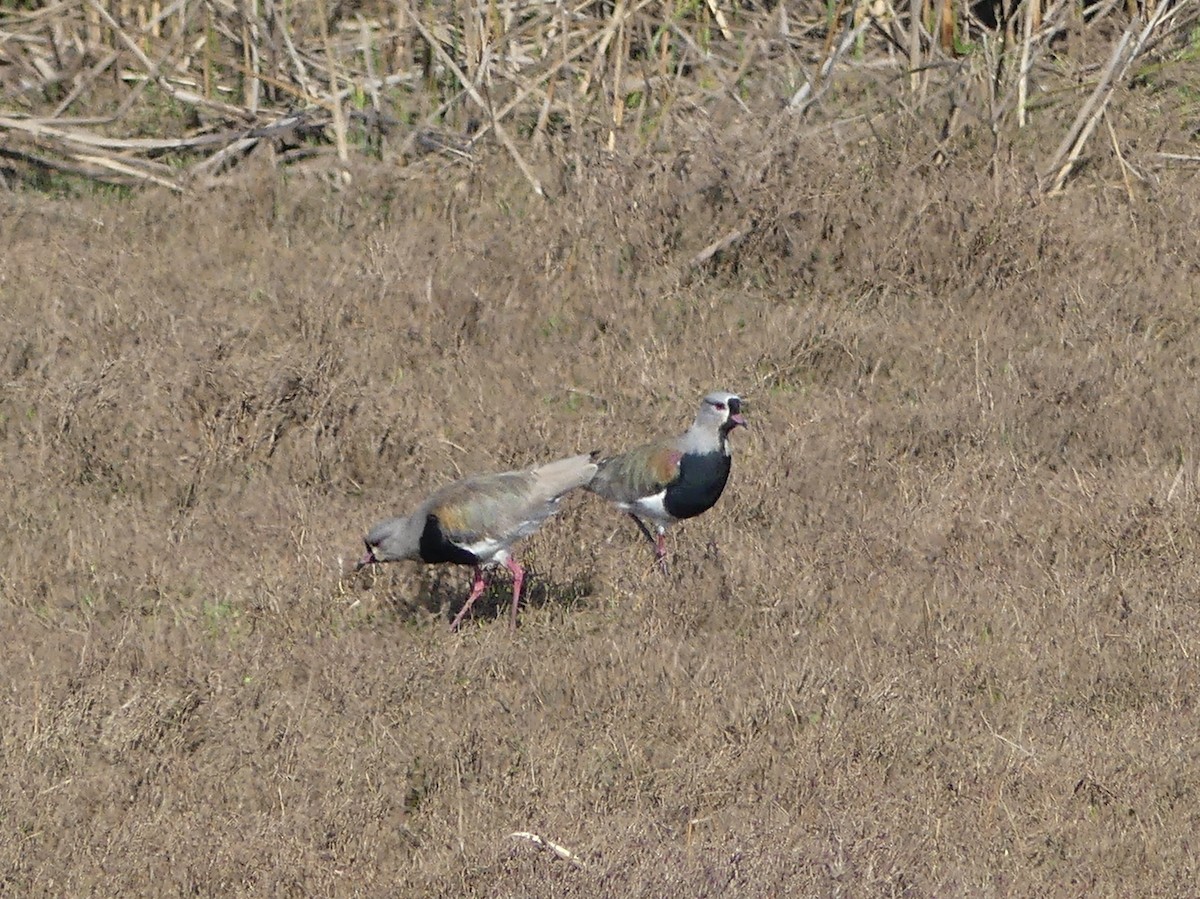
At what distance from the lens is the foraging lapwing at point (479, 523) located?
279 inches

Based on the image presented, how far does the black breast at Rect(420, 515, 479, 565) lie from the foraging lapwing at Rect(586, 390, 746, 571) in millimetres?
846

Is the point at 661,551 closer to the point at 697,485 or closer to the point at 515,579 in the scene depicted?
the point at 697,485

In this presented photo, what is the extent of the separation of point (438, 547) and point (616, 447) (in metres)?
1.81

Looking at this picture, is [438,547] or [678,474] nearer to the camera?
[438,547]

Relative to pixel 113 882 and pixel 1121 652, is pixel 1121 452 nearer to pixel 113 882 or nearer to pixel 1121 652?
pixel 1121 652

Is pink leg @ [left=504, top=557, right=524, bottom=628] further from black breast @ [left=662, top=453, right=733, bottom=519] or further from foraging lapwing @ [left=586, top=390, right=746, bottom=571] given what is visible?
black breast @ [left=662, top=453, right=733, bottom=519]

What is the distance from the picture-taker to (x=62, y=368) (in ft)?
30.2

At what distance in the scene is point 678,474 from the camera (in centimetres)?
759

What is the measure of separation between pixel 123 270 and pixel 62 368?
1.51 meters

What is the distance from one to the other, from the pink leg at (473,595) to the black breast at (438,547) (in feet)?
0.52

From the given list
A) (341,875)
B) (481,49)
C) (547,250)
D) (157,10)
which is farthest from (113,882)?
(157,10)

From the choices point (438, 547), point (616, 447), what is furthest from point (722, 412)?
point (438, 547)

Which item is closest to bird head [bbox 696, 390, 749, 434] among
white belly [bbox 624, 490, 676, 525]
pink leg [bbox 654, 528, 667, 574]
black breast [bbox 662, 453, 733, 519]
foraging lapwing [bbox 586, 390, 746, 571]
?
foraging lapwing [bbox 586, 390, 746, 571]

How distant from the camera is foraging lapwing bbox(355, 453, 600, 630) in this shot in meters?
7.07
